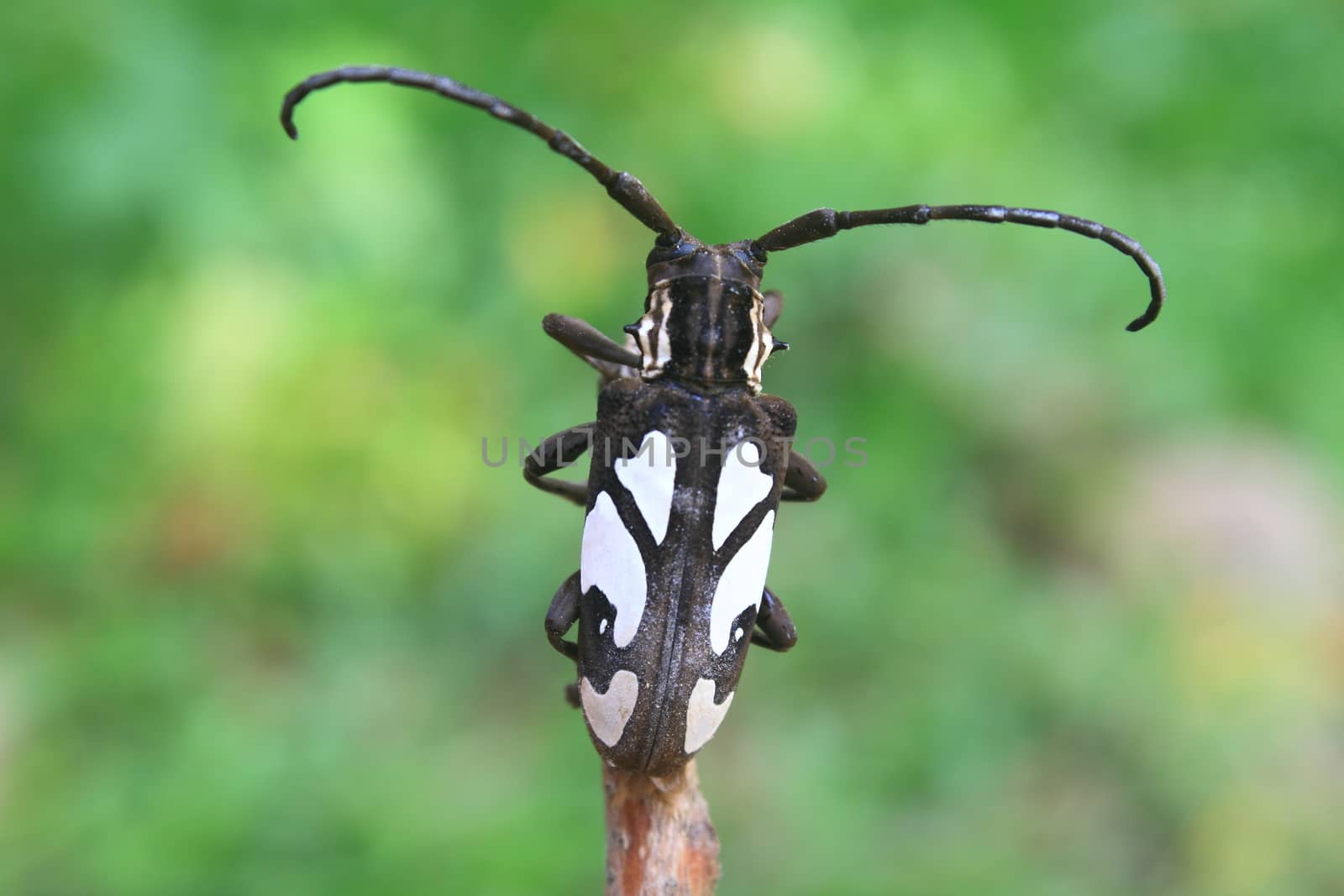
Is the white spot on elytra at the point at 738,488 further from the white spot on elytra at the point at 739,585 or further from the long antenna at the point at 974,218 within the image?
the long antenna at the point at 974,218

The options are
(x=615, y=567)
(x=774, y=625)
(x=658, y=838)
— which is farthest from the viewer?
(x=774, y=625)

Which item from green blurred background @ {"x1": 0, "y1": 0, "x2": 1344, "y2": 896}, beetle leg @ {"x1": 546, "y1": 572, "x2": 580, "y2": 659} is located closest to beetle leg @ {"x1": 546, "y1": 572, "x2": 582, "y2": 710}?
beetle leg @ {"x1": 546, "y1": 572, "x2": 580, "y2": 659}

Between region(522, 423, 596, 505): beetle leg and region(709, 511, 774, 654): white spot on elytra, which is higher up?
region(522, 423, 596, 505): beetle leg

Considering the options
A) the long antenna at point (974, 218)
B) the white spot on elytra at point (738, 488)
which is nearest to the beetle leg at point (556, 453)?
the white spot on elytra at point (738, 488)

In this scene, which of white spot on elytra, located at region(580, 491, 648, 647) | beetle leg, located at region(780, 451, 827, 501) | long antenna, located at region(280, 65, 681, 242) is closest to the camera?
long antenna, located at region(280, 65, 681, 242)

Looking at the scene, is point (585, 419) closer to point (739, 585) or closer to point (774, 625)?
point (774, 625)

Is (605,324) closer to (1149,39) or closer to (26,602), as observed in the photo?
(26,602)

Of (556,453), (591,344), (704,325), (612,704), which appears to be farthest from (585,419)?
(612,704)

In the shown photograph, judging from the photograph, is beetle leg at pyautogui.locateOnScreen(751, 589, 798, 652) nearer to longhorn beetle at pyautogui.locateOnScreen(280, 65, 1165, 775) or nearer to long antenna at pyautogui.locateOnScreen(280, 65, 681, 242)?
longhorn beetle at pyautogui.locateOnScreen(280, 65, 1165, 775)
